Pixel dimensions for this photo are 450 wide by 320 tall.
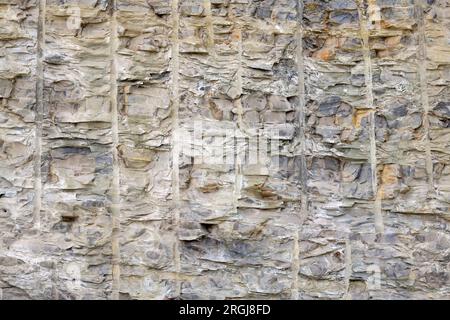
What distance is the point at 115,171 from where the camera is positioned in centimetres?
396

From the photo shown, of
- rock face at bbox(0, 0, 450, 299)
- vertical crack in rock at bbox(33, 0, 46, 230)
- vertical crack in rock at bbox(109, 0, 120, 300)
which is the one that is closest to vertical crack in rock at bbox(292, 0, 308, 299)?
rock face at bbox(0, 0, 450, 299)

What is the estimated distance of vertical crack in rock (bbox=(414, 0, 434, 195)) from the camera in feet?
13.1

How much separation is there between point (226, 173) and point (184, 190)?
0.23m

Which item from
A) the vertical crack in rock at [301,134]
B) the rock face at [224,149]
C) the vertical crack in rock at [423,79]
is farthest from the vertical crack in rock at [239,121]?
the vertical crack in rock at [423,79]

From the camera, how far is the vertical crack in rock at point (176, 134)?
3.93m

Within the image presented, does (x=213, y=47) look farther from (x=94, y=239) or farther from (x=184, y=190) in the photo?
(x=94, y=239)

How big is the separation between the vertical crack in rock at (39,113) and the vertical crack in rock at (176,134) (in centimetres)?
65

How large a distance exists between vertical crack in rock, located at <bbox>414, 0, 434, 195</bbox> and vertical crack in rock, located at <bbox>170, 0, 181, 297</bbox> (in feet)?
4.03

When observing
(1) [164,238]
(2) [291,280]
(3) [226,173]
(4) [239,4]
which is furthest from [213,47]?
(2) [291,280]

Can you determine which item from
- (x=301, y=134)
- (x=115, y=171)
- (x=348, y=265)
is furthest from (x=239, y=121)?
(x=348, y=265)

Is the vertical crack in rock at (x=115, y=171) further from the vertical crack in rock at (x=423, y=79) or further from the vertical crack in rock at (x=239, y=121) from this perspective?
the vertical crack in rock at (x=423, y=79)

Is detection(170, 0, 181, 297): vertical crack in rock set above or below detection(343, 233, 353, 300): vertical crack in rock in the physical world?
above

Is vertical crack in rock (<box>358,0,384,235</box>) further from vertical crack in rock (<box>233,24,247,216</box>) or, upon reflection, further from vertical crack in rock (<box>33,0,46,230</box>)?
vertical crack in rock (<box>33,0,46,230</box>)

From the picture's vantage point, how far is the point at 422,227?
3.97 m
